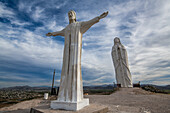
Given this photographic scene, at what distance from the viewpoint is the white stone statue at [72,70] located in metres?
4.06

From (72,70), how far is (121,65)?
15.1 m

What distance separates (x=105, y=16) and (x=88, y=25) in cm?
92

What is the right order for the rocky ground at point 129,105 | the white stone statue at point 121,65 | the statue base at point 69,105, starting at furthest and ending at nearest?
1. the white stone statue at point 121,65
2. the rocky ground at point 129,105
3. the statue base at point 69,105

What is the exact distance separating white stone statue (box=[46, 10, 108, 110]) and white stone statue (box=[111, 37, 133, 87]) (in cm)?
1442

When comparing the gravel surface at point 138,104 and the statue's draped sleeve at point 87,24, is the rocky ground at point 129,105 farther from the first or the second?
the statue's draped sleeve at point 87,24

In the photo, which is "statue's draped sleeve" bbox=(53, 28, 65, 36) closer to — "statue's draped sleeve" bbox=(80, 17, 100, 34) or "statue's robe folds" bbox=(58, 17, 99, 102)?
"statue's robe folds" bbox=(58, 17, 99, 102)

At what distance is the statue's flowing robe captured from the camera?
56.2 feet

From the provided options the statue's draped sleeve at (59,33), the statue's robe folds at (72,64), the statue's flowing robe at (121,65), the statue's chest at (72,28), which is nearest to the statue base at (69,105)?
the statue's robe folds at (72,64)

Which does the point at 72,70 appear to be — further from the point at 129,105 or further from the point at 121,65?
the point at 121,65

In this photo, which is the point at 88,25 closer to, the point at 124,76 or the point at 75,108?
the point at 75,108

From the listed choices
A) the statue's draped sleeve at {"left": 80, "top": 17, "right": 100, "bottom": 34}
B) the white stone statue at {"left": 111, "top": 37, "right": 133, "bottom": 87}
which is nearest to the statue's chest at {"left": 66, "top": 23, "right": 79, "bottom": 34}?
the statue's draped sleeve at {"left": 80, "top": 17, "right": 100, "bottom": 34}

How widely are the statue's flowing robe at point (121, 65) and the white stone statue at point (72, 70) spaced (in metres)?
14.4

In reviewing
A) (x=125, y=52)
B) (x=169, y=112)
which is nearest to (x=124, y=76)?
(x=125, y=52)

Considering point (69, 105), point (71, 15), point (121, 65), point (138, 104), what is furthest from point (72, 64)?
point (121, 65)
